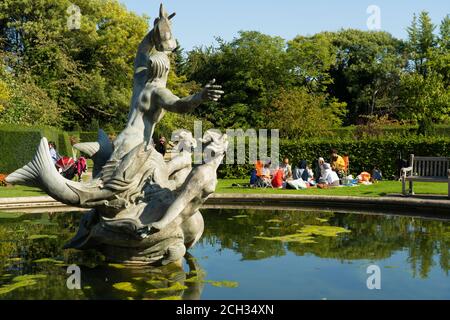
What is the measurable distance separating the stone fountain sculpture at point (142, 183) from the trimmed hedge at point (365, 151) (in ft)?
46.5

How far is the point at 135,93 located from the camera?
7793 millimetres

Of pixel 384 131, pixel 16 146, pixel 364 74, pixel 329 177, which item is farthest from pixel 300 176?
pixel 364 74

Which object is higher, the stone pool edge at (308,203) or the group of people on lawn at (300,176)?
the group of people on lawn at (300,176)

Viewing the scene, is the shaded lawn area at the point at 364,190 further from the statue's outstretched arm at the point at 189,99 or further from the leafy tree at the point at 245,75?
the leafy tree at the point at 245,75

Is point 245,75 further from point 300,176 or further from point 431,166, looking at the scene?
point 431,166

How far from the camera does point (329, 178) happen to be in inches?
735

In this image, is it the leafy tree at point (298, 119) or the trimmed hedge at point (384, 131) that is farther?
the trimmed hedge at point (384, 131)

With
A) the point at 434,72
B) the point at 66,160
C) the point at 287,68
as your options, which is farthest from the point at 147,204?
the point at 287,68

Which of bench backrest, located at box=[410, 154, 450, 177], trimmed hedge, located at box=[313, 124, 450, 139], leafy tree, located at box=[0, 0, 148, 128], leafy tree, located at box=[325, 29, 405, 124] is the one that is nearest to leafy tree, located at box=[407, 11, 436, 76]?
leafy tree, located at box=[325, 29, 405, 124]

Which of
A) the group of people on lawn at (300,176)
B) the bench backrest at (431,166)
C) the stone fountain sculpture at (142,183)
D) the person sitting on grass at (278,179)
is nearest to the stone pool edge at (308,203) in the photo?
the bench backrest at (431,166)

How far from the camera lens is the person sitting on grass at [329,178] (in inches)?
731

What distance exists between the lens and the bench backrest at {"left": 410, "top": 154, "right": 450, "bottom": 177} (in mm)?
14977

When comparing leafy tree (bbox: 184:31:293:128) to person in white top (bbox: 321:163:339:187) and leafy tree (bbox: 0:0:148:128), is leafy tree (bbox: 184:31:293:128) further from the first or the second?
person in white top (bbox: 321:163:339:187)

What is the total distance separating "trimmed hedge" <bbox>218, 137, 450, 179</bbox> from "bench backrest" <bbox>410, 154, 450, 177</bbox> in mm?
5677
